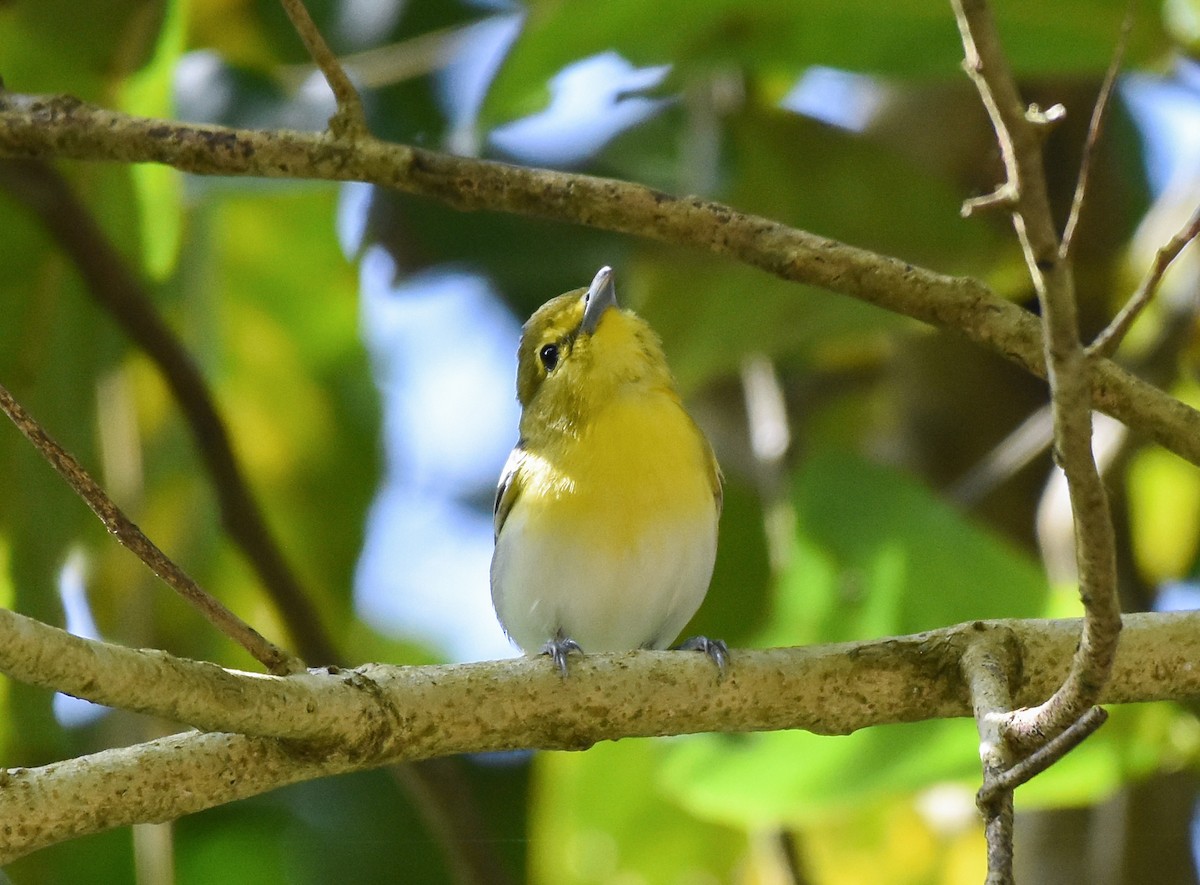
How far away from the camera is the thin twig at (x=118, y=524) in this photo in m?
1.73

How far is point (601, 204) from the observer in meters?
2.28

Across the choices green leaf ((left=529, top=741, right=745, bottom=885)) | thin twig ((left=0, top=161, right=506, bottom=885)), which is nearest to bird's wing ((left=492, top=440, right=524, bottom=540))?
thin twig ((left=0, top=161, right=506, bottom=885))

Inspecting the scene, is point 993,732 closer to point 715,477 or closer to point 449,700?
point 449,700

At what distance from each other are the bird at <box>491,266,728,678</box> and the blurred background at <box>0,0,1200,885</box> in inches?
23.5

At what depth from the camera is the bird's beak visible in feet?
11.3

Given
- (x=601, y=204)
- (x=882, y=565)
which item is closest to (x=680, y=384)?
(x=882, y=565)

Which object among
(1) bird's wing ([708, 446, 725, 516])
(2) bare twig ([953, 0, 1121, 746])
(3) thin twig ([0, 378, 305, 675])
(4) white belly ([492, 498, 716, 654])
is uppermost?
(1) bird's wing ([708, 446, 725, 516])

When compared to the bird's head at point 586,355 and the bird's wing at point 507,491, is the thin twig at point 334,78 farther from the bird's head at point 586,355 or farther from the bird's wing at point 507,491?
the bird's wing at point 507,491

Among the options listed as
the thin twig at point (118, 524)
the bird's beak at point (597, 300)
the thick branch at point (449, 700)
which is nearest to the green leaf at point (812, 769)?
the bird's beak at point (597, 300)

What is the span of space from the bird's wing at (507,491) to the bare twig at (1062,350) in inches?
81.6

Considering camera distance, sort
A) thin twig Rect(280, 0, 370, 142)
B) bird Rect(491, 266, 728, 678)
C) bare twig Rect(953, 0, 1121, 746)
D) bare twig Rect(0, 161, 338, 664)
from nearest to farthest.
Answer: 1. bare twig Rect(953, 0, 1121, 746)
2. thin twig Rect(280, 0, 370, 142)
3. bird Rect(491, 266, 728, 678)
4. bare twig Rect(0, 161, 338, 664)

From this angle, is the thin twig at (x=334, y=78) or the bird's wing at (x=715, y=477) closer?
the thin twig at (x=334, y=78)

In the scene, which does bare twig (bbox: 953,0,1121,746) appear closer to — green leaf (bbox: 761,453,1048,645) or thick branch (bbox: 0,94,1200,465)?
thick branch (bbox: 0,94,1200,465)

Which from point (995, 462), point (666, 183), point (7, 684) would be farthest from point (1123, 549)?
point (7, 684)
